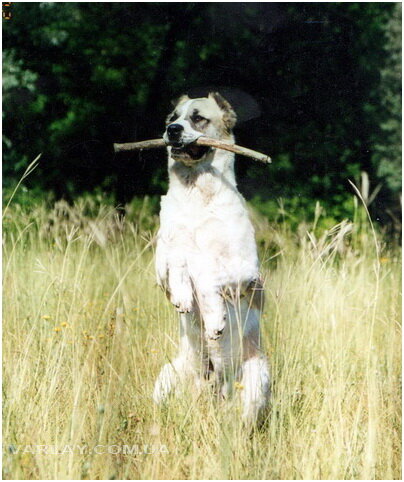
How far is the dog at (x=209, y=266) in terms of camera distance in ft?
10.2

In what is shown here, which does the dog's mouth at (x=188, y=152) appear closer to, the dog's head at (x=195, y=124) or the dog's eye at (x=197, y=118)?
the dog's head at (x=195, y=124)

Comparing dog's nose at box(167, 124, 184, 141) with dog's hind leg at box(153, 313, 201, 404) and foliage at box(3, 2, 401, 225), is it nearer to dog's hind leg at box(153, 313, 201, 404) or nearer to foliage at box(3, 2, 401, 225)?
foliage at box(3, 2, 401, 225)

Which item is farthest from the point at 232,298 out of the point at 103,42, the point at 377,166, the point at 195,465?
the point at 377,166

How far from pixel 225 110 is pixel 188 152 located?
0.36 metres

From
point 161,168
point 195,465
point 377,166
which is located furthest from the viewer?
point 377,166

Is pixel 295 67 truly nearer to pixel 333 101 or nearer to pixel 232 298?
pixel 333 101

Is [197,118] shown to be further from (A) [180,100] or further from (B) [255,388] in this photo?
(B) [255,388]

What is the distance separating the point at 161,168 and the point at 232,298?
0.89 metres

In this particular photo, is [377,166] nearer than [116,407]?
No

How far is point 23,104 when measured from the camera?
3.91m

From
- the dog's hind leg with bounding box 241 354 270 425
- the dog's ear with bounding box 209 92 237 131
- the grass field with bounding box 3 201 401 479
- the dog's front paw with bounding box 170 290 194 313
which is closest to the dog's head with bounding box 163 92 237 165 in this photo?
the dog's ear with bounding box 209 92 237 131

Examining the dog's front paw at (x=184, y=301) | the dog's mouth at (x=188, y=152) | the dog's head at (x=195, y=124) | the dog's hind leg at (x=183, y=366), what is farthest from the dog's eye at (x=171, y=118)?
the dog's hind leg at (x=183, y=366)

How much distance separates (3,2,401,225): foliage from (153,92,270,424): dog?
0.19 metres

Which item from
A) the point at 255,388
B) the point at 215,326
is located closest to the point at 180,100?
the point at 215,326
